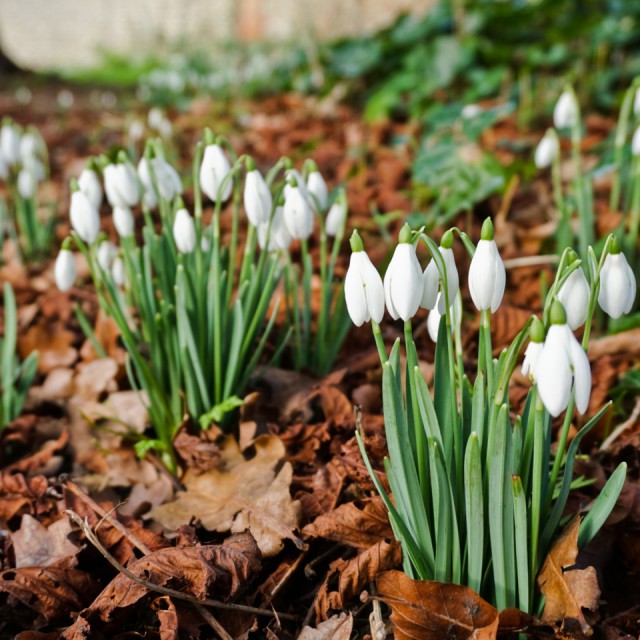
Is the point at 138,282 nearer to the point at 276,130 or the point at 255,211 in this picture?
the point at 255,211

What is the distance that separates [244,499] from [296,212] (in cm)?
64

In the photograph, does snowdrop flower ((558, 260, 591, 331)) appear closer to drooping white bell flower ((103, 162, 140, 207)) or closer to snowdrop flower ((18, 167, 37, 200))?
drooping white bell flower ((103, 162, 140, 207))

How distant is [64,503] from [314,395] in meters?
0.64

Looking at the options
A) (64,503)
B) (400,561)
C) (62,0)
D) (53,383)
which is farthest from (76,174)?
(62,0)

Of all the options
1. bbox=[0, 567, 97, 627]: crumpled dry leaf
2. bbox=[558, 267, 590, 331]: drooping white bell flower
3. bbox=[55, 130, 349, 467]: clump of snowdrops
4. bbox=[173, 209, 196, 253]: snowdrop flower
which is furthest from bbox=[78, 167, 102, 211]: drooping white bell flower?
bbox=[558, 267, 590, 331]: drooping white bell flower

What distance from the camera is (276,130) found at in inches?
201

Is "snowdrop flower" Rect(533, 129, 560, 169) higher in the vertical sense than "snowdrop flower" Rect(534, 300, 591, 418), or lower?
higher

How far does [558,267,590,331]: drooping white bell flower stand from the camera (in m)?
1.09

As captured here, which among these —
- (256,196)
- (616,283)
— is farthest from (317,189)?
(616,283)

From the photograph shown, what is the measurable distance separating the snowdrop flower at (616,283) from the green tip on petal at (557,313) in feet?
0.57

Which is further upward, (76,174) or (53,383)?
(76,174)

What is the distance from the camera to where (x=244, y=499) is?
1.62 metres

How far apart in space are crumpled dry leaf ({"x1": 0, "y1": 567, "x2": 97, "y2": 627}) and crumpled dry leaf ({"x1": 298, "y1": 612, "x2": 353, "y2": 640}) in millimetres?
434

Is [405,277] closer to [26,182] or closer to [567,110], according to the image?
[567,110]
